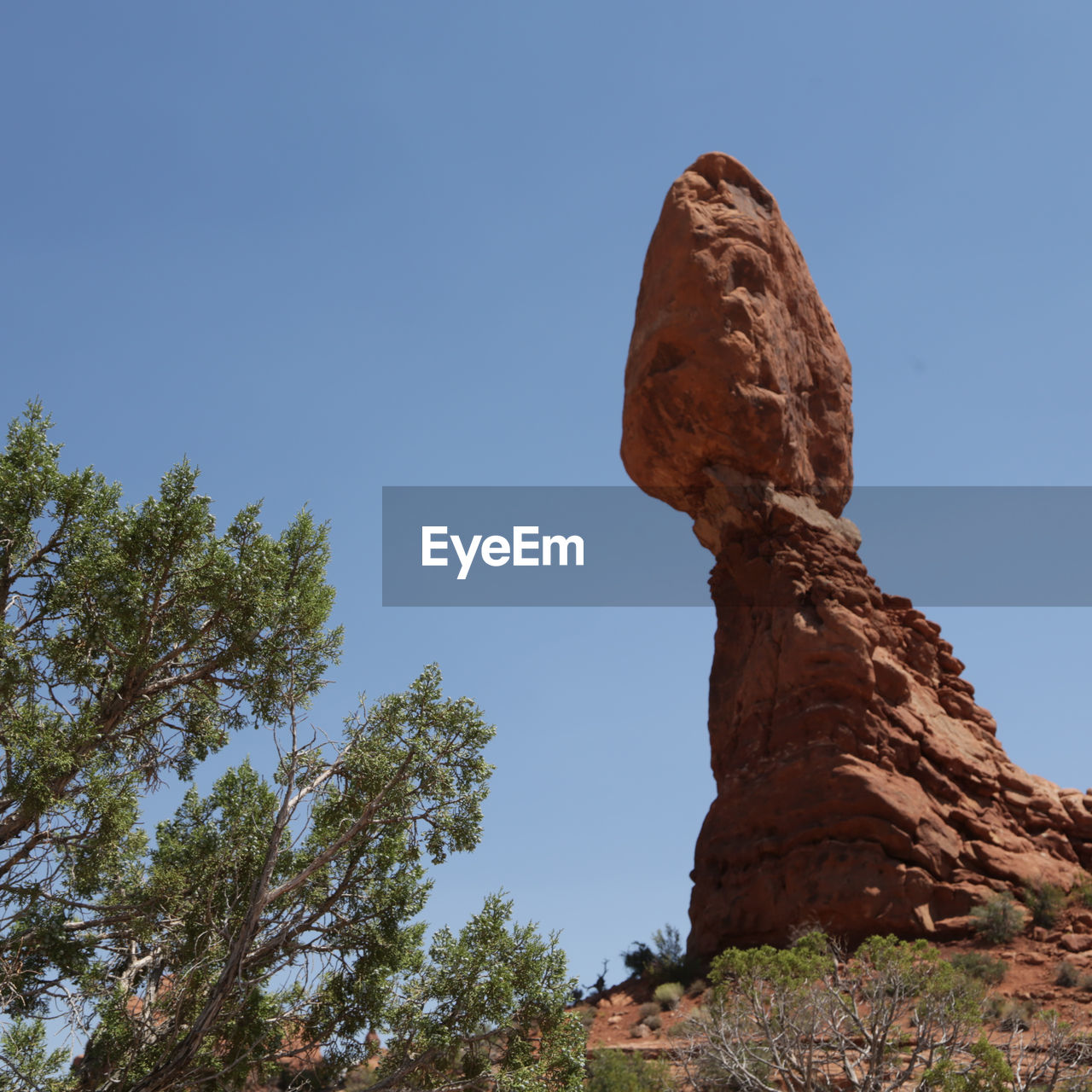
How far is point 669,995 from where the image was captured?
67.4 ft

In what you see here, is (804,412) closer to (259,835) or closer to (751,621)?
(751,621)

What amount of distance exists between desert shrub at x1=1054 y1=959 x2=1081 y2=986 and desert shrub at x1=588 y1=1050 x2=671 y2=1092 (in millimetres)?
7052

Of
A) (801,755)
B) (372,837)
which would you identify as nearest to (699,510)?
(801,755)

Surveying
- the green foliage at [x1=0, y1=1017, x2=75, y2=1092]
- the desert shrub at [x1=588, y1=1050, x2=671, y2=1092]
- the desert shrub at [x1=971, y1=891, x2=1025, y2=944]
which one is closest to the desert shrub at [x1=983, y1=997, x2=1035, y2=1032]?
the desert shrub at [x1=971, y1=891, x2=1025, y2=944]

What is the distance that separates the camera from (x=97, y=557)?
1152cm

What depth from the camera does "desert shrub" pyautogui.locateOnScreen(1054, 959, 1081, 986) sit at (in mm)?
18375

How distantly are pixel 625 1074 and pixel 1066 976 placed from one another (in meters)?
8.09

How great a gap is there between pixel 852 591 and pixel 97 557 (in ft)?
55.7

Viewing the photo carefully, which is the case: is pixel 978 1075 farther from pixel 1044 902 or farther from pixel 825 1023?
pixel 1044 902

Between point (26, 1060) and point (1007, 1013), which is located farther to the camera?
point (1007, 1013)

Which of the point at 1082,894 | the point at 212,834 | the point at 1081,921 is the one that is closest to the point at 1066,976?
the point at 1081,921

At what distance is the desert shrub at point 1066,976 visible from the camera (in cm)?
1838

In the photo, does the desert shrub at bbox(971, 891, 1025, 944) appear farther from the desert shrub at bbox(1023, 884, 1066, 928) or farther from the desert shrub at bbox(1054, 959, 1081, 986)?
the desert shrub at bbox(1054, 959, 1081, 986)

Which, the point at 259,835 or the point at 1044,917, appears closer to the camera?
the point at 259,835
